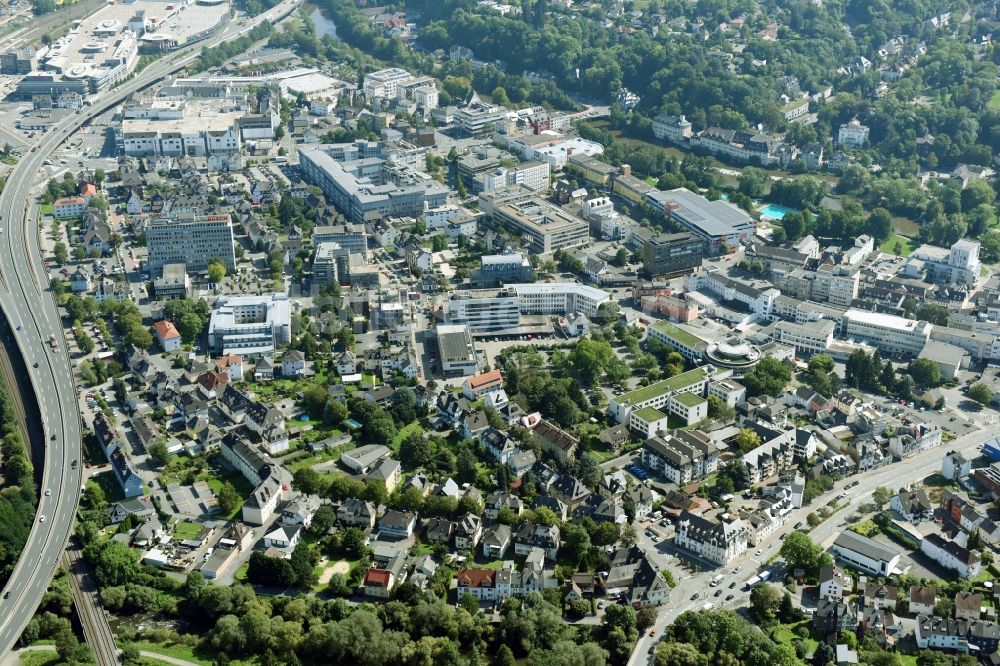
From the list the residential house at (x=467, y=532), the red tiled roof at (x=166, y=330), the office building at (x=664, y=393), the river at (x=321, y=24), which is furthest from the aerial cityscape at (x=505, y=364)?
the river at (x=321, y=24)

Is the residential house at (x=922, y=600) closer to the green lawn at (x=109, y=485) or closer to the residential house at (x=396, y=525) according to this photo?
the residential house at (x=396, y=525)

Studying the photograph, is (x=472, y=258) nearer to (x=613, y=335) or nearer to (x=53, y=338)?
(x=613, y=335)

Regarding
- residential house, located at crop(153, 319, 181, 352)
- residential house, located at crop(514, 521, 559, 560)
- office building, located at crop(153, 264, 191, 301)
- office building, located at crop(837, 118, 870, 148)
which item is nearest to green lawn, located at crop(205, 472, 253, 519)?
residential house, located at crop(514, 521, 559, 560)

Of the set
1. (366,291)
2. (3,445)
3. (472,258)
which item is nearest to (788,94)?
(472,258)

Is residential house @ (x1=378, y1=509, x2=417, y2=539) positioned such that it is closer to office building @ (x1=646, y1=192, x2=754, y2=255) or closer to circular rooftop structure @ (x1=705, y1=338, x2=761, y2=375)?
circular rooftop structure @ (x1=705, y1=338, x2=761, y2=375)

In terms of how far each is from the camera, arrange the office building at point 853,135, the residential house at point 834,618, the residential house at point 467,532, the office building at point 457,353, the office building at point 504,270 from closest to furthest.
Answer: the residential house at point 834,618
the residential house at point 467,532
the office building at point 457,353
the office building at point 504,270
the office building at point 853,135

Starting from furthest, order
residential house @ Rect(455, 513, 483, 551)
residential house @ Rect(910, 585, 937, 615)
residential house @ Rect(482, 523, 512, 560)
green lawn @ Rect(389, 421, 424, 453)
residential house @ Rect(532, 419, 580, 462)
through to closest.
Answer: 1. green lawn @ Rect(389, 421, 424, 453)
2. residential house @ Rect(532, 419, 580, 462)
3. residential house @ Rect(455, 513, 483, 551)
4. residential house @ Rect(482, 523, 512, 560)
5. residential house @ Rect(910, 585, 937, 615)
